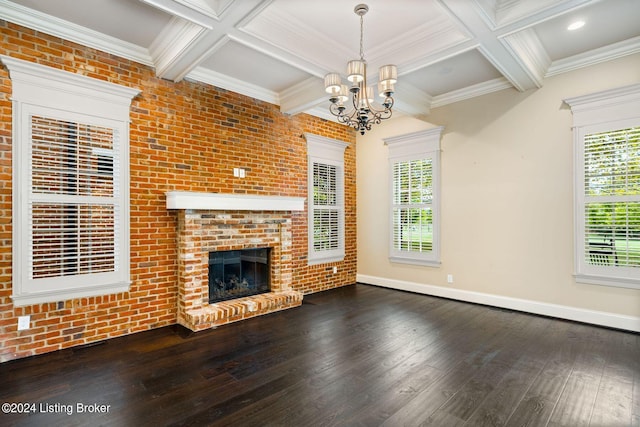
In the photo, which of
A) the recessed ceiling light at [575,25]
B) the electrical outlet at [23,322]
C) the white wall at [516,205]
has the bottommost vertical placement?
the electrical outlet at [23,322]

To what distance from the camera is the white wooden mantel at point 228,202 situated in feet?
12.4

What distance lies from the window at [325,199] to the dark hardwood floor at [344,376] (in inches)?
78.3

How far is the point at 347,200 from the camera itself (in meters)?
6.46

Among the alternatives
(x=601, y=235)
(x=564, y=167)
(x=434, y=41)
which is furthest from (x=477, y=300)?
(x=434, y=41)

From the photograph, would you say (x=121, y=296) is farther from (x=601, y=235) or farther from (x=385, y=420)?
(x=601, y=235)

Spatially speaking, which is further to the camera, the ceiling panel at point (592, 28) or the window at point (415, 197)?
the window at point (415, 197)

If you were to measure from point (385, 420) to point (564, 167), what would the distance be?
392 centimetres

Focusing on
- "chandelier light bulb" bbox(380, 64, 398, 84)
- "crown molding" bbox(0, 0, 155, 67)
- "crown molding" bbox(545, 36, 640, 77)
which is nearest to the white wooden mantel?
"crown molding" bbox(0, 0, 155, 67)

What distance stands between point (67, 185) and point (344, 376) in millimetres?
3316

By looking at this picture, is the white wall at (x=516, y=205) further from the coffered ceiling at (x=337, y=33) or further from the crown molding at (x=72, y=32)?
the crown molding at (x=72, y=32)

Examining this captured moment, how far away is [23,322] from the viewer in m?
3.07

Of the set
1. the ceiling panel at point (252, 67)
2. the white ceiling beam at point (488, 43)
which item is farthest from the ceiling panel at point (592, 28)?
the ceiling panel at point (252, 67)

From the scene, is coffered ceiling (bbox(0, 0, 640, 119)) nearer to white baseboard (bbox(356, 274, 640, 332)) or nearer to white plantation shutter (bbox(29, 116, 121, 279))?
white plantation shutter (bbox(29, 116, 121, 279))

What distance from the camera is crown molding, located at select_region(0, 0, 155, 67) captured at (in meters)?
2.99
